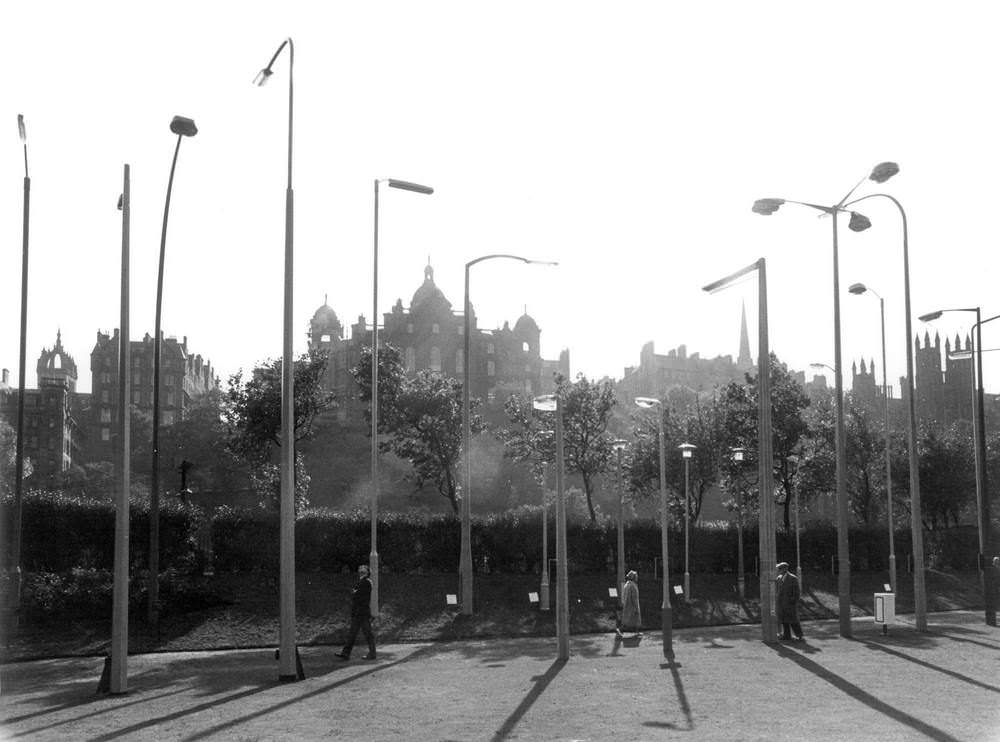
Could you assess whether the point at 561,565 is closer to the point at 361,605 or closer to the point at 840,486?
the point at 361,605

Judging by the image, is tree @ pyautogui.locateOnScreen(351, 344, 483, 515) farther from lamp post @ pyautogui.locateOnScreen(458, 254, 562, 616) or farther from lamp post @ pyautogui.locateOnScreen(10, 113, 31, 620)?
lamp post @ pyautogui.locateOnScreen(10, 113, 31, 620)

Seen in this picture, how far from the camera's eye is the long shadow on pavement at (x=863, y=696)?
12273 mm

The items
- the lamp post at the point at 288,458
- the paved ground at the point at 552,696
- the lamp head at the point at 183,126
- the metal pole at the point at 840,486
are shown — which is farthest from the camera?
the metal pole at the point at 840,486

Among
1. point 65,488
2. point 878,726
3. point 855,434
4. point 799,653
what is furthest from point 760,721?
point 65,488

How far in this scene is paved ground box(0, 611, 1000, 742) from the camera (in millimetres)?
12805

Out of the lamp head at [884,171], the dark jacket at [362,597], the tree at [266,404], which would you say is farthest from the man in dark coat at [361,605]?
the tree at [266,404]

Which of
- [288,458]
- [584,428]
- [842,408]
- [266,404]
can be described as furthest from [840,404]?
[266,404]

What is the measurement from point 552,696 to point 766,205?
12.0 meters

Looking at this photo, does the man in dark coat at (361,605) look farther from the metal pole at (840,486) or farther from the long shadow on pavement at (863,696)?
the metal pole at (840,486)

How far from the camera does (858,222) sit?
83.6 ft

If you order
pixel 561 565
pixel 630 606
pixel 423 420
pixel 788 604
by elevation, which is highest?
pixel 423 420

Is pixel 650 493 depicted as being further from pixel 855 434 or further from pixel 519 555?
pixel 519 555

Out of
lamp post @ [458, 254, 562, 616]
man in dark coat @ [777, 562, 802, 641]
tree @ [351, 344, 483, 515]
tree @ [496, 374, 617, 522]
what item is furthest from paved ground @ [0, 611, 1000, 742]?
tree @ [351, 344, 483, 515]

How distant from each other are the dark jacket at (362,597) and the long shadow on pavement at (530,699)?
154 inches
